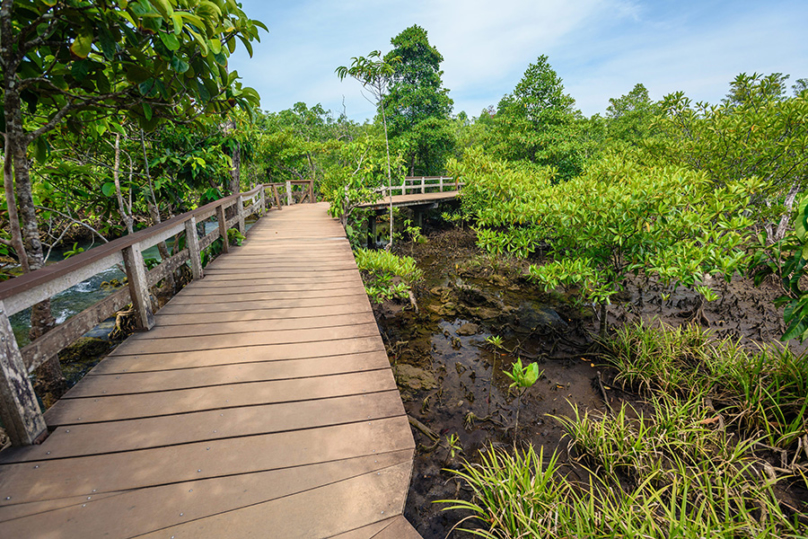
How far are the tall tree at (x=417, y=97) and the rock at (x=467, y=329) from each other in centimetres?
1337

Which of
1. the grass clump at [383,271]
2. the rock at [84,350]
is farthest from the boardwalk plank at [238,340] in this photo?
the rock at [84,350]

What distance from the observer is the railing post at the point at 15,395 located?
5.14 feet

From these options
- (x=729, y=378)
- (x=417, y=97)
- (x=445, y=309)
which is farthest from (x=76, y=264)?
(x=417, y=97)

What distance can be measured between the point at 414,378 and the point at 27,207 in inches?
176

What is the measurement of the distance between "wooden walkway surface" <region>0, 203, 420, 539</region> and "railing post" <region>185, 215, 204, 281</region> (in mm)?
1231

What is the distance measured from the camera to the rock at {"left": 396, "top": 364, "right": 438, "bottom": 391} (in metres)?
4.78

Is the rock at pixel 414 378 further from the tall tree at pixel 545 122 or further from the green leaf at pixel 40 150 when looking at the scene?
the tall tree at pixel 545 122

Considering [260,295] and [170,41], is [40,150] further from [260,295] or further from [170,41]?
[260,295]

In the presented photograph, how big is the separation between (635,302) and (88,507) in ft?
29.0

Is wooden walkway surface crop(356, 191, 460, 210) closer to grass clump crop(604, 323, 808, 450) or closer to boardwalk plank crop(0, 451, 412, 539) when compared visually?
grass clump crop(604, 323, 808, 450)

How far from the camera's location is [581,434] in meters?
3.42

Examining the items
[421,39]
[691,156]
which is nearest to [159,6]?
[691,156]

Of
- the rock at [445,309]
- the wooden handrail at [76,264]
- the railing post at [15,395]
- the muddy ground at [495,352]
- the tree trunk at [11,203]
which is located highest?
the tree trunk at [11,203]

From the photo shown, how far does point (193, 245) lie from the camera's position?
4.15 metres
